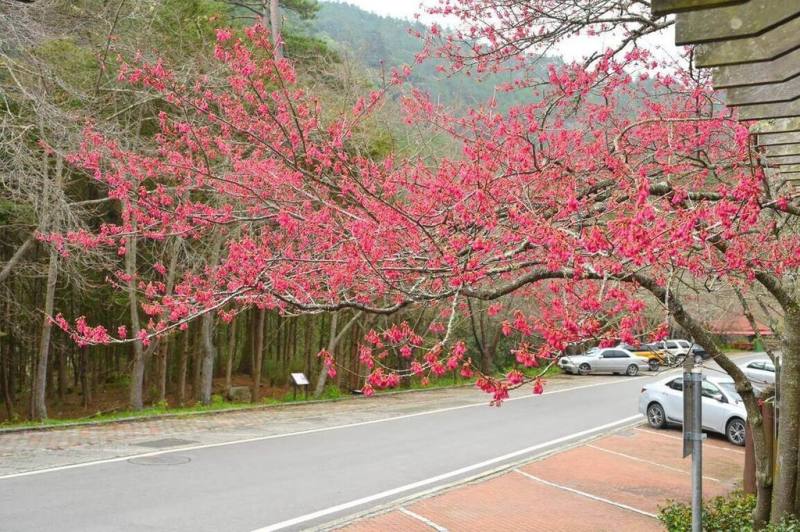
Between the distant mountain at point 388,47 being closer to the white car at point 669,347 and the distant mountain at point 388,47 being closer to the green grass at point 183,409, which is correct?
the white car at point 669,347

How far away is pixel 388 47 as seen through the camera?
38219 millimetres

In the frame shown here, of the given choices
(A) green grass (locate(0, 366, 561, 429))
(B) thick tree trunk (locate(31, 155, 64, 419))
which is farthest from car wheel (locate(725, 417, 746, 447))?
(B) thick tree trunk (locate(31, 155, 64, 419))

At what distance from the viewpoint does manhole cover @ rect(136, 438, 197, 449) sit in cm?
1330

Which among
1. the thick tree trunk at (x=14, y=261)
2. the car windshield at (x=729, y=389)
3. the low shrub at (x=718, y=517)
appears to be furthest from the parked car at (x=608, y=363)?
the low shrub at (x=718, y=517)

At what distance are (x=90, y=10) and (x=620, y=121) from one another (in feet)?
40.2

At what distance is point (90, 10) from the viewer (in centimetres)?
1537

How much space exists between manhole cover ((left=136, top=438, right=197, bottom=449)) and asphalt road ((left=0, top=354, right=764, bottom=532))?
831 millimetres

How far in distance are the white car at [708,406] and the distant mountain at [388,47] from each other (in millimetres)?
8055

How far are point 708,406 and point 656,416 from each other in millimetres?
1706

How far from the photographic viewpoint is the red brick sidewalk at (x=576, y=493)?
27.7 ft

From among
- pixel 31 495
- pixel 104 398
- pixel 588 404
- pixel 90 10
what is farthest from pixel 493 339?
pixel 31 495

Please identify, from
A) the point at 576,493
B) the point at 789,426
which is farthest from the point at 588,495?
the point at 789,426

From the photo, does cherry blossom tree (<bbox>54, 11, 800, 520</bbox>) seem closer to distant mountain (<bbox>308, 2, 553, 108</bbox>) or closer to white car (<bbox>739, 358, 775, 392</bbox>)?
distant mountain (<bbox>308, 2, 553, 108</bbox>)

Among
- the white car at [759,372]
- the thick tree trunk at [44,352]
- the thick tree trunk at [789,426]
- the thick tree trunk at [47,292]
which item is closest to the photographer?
the thick tree trunk at [789,426]
